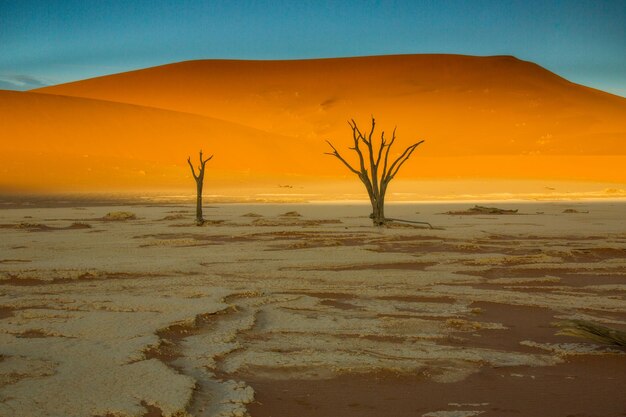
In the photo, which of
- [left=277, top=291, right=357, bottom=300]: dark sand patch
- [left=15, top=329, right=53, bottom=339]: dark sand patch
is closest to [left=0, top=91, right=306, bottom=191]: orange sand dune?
[left=277, top=291, right=357, bottom=300]: dark sand patch

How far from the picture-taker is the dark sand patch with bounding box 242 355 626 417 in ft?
15.5

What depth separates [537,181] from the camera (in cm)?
4962

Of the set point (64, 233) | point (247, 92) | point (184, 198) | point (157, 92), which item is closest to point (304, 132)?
point (247, 92)

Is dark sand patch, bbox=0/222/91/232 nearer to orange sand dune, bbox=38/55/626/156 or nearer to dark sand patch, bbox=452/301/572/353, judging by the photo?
dark sand patch, bbox=452/301/572/353

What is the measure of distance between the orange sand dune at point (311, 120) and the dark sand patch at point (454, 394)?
123ft

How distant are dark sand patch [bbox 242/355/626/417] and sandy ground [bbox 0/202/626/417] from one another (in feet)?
0.06

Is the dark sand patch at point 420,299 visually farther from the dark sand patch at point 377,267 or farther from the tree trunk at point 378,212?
the tree trunk at point 378,212

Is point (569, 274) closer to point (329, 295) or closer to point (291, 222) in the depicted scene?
point (329, 295)

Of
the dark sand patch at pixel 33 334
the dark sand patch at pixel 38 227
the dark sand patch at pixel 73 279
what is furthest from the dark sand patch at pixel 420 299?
the dark sand patch at pixel 38 227

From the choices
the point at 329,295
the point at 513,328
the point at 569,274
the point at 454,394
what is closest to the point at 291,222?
the point at 569,274

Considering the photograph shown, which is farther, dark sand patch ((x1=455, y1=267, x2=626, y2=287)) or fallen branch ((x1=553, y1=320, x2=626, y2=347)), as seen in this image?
dark sand patch ((x1=455, y1=267, x2=626, y2=287))

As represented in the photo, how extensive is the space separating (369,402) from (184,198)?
30368 mm

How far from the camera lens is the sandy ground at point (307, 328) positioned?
15.9 ft

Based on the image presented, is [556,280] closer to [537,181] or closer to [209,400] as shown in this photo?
[209,400]
